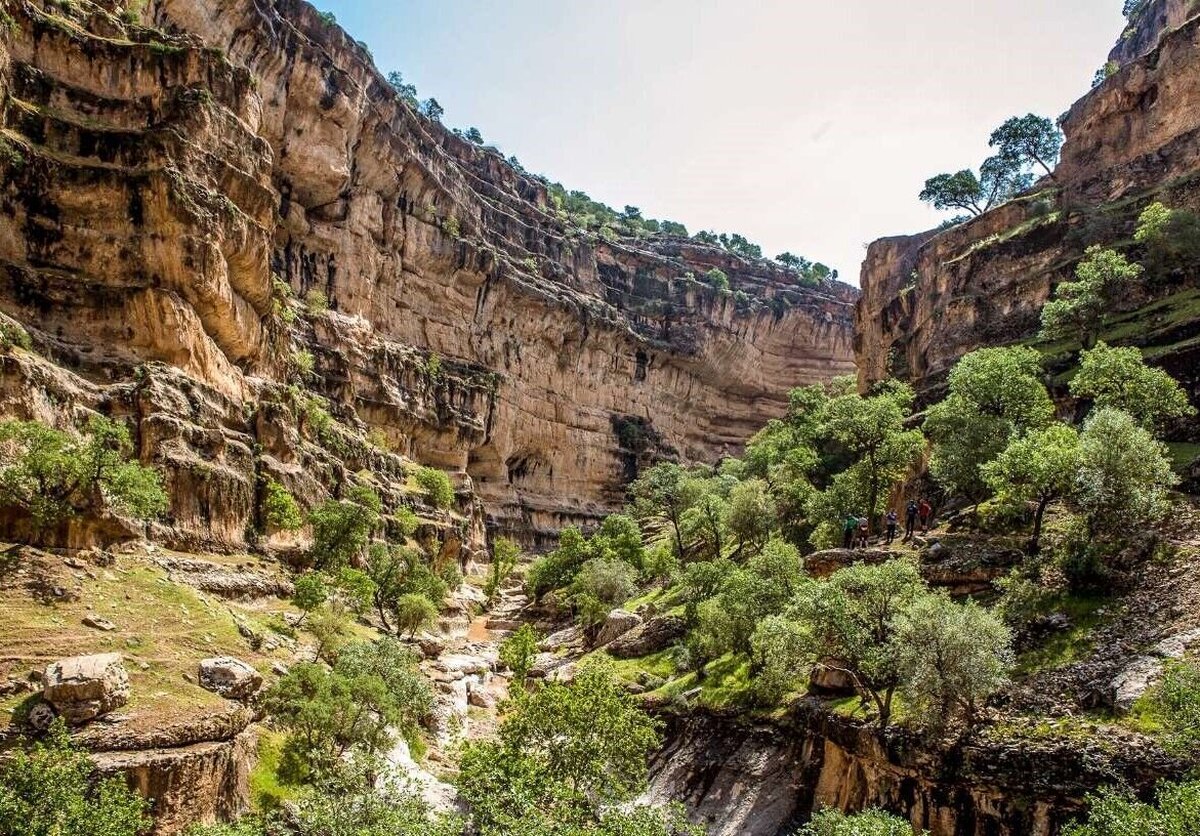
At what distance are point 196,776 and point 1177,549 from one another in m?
33.2

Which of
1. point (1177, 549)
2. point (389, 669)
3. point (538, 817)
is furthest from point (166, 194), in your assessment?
point (1177, 549)

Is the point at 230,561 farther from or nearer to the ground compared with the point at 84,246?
nearer to the ground

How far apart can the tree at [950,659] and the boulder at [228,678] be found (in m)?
23.3

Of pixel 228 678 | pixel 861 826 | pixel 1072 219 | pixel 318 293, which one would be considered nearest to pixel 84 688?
pixel 228 678

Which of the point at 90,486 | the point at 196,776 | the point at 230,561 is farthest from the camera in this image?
the point at 230,561

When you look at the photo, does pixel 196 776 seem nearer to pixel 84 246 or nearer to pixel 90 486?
pixel 90 486

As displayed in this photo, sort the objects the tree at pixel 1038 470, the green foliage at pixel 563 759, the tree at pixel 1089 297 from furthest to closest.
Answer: the tree at pixel 1089 297 → the tree at pixel 1038 470 → the green foliage at pixel 563 759

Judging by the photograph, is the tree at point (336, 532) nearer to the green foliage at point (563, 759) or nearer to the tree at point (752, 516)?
the green foliage at point (563, 759)

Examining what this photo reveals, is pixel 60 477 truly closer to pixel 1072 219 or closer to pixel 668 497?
pixel 668 497

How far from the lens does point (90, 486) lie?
26891 mm

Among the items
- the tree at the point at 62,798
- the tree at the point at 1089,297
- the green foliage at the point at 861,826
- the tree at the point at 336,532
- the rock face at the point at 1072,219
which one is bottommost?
the green foliage at the point at 861,826

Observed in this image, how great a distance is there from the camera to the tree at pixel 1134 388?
30.3 m

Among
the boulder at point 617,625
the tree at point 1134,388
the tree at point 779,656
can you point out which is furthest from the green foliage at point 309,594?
the tree at point 1134,388

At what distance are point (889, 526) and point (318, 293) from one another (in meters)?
67.9
